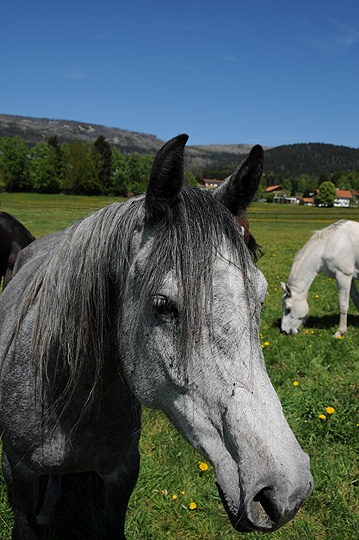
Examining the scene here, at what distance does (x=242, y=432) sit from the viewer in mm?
1395

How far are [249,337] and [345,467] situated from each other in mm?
2932

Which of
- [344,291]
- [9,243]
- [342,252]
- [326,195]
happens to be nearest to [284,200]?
[326,195]

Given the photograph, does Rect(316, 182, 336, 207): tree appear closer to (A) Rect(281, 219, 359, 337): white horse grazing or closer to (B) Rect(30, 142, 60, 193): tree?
(B) Rect(30, 142, 60, 193): tree

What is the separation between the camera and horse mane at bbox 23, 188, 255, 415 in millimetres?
1587

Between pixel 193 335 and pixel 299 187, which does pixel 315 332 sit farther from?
pixel 299 187

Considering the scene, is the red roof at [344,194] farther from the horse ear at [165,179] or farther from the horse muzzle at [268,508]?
the horse muzzle at [268,508]

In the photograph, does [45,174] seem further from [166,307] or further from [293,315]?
[166,307]

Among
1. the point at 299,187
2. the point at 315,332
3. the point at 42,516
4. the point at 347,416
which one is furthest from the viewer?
the point at 299,187

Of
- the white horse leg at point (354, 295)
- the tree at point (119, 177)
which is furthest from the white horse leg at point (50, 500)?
the tree at point (119, 177)

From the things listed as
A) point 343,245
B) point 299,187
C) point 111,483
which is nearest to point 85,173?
point 343,245

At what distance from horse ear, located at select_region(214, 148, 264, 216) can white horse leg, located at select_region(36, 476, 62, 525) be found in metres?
2.63

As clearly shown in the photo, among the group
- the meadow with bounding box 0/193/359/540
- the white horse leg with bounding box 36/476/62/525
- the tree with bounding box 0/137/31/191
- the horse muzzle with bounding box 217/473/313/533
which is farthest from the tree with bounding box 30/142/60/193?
the horse muzzle with bounding box 217/473/313/533

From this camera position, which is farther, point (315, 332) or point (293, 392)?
point (315, 332)

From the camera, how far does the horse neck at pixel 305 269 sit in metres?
8.15
